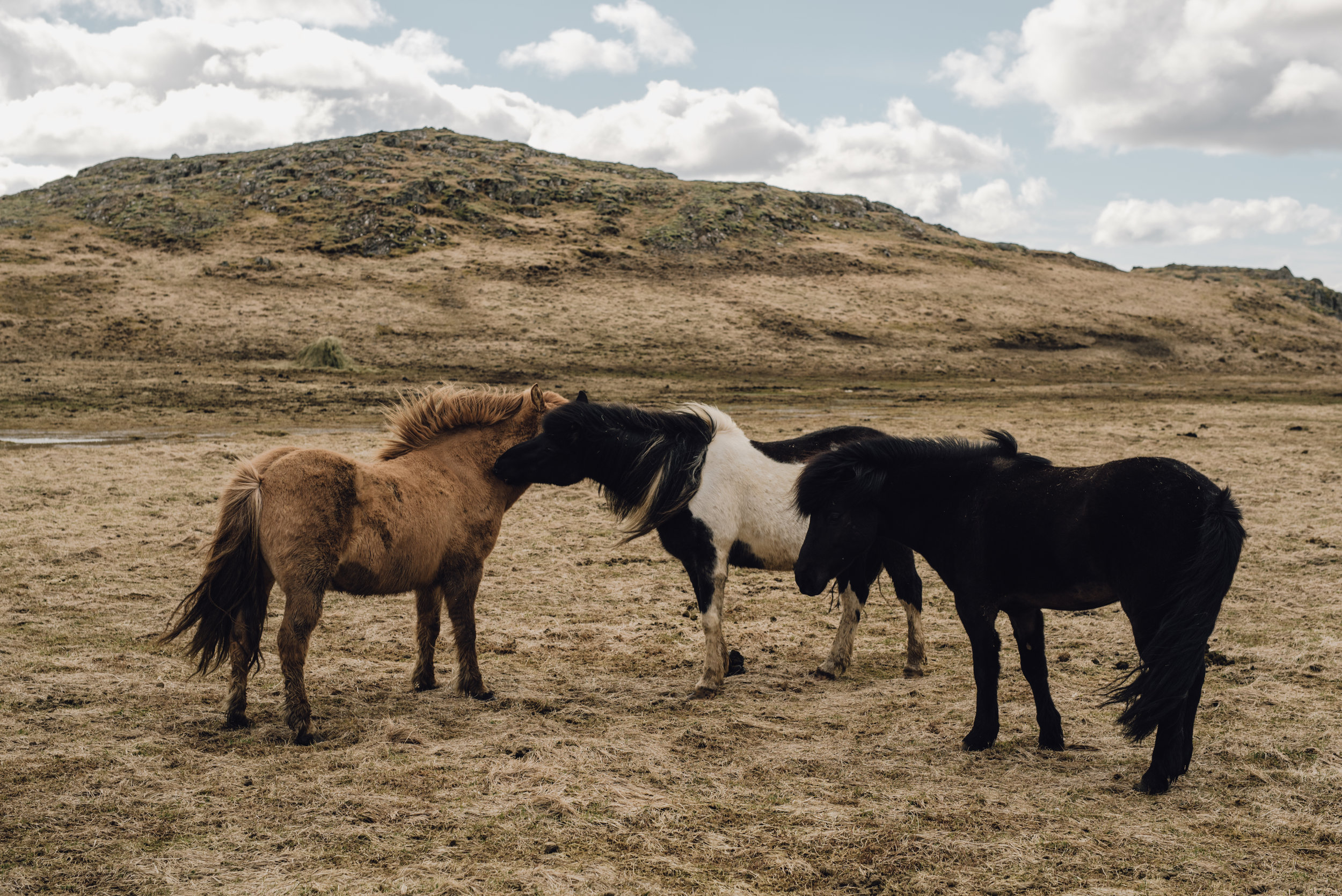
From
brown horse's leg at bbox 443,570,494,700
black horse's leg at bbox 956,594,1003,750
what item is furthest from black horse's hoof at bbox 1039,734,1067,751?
brown horse's leg at bbox 443,570,494,700

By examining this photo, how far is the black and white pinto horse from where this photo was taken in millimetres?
6246

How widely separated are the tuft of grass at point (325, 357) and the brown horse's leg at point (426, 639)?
22.5 metres

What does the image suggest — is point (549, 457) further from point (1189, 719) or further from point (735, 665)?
point (1189, 719)

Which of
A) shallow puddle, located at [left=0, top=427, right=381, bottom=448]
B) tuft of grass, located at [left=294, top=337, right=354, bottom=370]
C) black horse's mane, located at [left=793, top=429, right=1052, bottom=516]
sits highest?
tuft of grass, located at [left=294, top=337, right=354, bottom=370]

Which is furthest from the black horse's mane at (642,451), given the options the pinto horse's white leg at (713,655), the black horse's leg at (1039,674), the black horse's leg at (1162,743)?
the black horse's leg at (1162,743)


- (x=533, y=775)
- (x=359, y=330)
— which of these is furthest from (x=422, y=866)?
(x=359, y=330)

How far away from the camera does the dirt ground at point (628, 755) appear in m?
3.64

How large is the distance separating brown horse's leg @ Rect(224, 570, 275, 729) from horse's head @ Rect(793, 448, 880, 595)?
313 cm

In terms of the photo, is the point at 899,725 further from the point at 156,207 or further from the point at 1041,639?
the point at 156,207

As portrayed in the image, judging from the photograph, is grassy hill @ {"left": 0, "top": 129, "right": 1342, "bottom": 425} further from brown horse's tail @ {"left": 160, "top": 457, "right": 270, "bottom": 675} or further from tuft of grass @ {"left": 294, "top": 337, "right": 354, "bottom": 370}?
brown horse's tail @ {"left": 160, "top": 457, "right": 270, "bottom": 675}

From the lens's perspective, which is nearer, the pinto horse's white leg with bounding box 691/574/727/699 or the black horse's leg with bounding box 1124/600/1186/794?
the black horse's leg with bounding box 1124/600/1186/794

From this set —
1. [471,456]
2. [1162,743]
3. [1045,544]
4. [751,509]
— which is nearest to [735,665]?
[751,509]

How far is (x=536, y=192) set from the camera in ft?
185

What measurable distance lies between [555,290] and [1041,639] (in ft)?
122
